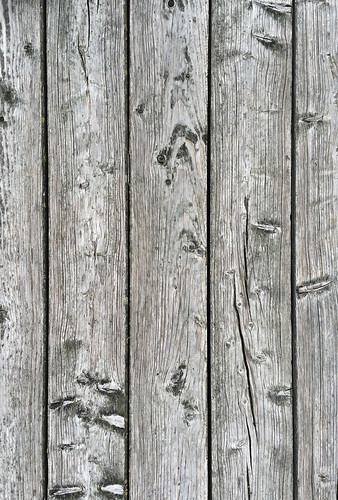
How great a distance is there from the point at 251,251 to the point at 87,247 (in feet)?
1.32

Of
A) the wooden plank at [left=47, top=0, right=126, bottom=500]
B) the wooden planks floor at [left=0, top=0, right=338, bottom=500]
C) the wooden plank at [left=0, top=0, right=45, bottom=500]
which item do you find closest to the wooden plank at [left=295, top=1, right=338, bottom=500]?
the wooden planks floor at [left=0, top=0, right=338, bottom=500]

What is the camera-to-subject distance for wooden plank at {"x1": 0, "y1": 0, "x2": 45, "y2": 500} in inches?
45.9

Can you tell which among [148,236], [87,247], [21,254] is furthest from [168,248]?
[21,254]

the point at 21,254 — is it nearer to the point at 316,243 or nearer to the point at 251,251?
the point at 251,251

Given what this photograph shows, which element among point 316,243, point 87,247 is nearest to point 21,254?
point 87,247

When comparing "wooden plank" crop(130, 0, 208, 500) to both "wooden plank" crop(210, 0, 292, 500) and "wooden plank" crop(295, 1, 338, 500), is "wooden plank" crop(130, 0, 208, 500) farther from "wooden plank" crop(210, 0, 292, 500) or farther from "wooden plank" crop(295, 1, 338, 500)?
"wooden plank" crop(295, 1, 338, 500)

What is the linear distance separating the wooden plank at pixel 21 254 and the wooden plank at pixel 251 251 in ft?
1.41

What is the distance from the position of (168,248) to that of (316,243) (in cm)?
37

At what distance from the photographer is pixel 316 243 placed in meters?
1.19

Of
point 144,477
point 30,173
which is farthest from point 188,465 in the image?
point 30,173

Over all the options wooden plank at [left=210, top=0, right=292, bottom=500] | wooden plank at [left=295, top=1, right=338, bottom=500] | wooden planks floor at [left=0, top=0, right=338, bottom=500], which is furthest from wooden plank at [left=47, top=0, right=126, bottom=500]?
wooden plank at [left=295, top=1, right=338, bottom=500]

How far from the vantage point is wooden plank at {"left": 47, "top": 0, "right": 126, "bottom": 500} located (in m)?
1.16

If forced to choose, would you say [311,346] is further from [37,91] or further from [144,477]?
[37,91]

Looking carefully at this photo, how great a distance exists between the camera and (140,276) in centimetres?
117
